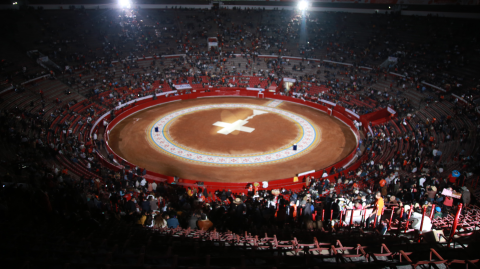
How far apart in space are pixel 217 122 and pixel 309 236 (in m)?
28.7

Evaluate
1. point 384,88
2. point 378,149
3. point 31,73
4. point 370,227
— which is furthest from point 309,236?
point 31,73

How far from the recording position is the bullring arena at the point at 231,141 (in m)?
28.0

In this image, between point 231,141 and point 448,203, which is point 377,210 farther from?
point 231,141

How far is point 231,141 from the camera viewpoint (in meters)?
32.7

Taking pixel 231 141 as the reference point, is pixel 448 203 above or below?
below

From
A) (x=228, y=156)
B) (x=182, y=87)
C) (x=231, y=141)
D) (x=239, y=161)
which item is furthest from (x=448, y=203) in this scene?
(x=182, y=87)

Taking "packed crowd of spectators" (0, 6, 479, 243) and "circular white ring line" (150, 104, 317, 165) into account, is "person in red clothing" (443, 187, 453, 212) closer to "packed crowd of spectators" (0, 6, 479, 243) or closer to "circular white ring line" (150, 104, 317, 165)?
"packed crowd of spectators" (0, 6, 479, 243)

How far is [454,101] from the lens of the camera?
34.4m

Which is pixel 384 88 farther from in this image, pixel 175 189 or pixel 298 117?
pixel 175 189

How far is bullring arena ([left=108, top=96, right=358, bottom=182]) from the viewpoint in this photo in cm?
2803

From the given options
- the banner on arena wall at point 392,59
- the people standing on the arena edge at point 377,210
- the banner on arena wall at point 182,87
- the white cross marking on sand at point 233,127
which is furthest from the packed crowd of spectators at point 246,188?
the white cross marking on sand at point 233,127

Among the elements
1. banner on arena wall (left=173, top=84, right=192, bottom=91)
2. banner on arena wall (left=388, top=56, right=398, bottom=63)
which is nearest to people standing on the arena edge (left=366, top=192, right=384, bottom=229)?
banner on arena wall (left=173, top=84, right=192, bottom=91)

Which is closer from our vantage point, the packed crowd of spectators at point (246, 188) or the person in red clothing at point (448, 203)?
the packed crowd of spectators at point (246, 188)

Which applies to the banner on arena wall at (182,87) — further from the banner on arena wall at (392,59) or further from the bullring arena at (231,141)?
the banner on arena wall at (392,59)
